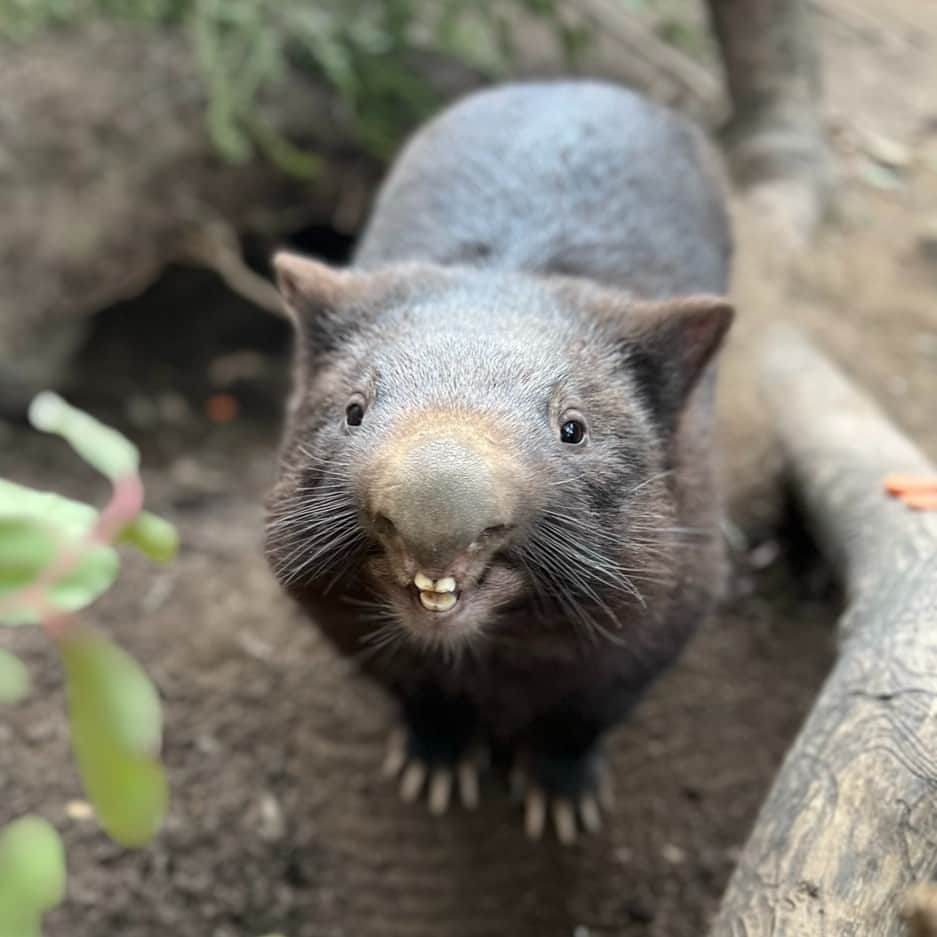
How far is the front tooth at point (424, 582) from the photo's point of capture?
73.7 inches

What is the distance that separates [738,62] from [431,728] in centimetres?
403

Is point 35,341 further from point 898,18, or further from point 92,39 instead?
point 898,18

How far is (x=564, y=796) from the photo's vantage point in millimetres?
3291

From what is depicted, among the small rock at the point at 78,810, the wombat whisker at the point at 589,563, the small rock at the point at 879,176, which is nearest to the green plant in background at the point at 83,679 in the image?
the wombat whisker at the point at 589,563

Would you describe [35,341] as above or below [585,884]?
below

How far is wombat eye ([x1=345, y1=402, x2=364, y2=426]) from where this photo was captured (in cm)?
226

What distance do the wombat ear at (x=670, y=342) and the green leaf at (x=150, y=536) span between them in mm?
1679

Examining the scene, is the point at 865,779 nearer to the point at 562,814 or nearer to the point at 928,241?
the point at 562,814

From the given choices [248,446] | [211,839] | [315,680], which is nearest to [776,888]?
[211,839]

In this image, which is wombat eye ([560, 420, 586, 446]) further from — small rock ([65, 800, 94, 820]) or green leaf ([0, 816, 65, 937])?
small rock ([65, 800, 94, 820])

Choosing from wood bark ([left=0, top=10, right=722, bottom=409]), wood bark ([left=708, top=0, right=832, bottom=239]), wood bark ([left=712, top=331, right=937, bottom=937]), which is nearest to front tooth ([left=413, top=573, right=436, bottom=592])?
wood bark ([left=712, top=331, right=937, bottom=937])

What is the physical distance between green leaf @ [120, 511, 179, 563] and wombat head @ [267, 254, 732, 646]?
0.79m

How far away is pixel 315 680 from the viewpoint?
373 cm

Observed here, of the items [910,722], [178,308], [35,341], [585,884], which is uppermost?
[910,722]
